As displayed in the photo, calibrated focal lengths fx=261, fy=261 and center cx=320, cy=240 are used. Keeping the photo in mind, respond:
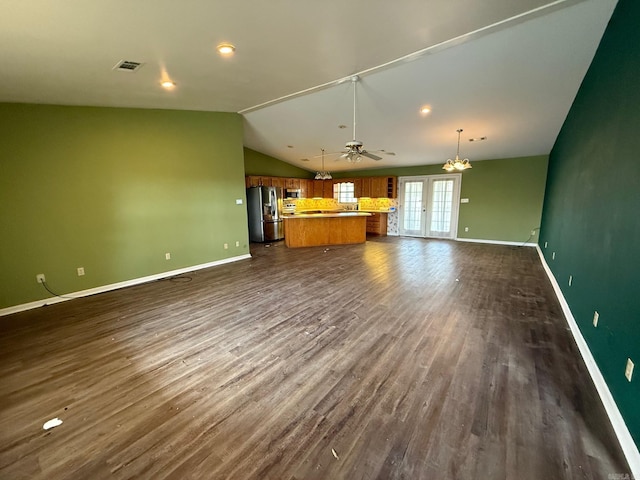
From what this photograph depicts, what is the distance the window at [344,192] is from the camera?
1052 cm

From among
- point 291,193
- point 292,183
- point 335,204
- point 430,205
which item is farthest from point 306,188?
Answer: point 430,205

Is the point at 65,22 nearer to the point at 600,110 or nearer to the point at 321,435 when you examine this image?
the point at 321,435

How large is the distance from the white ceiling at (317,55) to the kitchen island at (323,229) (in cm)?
291

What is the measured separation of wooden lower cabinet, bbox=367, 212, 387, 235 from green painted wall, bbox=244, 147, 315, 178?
3.28 metres

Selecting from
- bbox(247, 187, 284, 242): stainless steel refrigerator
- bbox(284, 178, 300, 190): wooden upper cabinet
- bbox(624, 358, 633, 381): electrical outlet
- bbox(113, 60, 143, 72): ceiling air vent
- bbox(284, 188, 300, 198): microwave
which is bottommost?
bbox(624, 358, 633, 381): electrical outlet

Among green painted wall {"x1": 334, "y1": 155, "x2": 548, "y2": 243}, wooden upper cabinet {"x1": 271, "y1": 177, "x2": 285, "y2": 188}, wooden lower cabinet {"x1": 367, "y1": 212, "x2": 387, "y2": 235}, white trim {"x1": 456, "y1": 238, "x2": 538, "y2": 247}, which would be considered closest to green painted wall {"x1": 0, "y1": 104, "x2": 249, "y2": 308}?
wooden upper cabinet {"x1": 271, "y1": 177, "x2": 285, "y2": 188}

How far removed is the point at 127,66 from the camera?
2895mm

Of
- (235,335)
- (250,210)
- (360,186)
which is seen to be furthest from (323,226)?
(235,335)

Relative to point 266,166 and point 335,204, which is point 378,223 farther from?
point 266,166

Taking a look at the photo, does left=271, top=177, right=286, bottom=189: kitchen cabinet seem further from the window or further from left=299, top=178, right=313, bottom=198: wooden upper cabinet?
the window

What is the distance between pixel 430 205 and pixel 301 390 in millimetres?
8209

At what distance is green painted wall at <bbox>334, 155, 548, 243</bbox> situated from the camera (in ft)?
23.2

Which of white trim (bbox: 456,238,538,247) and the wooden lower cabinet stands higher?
the wooden lower cabinet

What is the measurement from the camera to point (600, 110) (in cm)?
254
